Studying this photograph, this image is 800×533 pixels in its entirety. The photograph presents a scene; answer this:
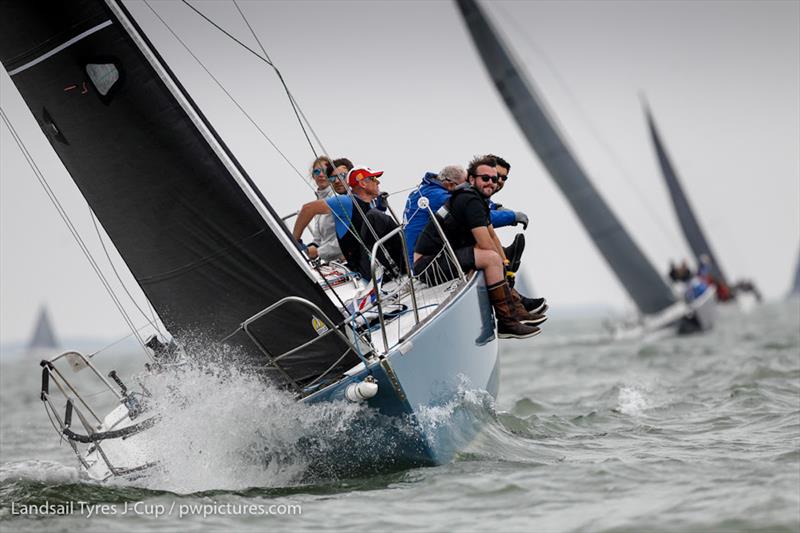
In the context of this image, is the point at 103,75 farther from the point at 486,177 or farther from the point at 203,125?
the point at 486,177

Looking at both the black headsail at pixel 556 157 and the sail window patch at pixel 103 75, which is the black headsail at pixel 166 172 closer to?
the sail window patch at pixel 103 75

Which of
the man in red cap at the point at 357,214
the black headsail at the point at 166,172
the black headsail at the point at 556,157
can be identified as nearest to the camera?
the black headsail at the point at 166,172

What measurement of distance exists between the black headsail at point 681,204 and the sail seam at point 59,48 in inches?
1281

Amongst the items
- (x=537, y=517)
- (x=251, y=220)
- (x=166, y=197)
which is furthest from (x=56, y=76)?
(x=537, y=517)

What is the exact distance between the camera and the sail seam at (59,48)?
545 centimetres

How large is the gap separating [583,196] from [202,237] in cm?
1790

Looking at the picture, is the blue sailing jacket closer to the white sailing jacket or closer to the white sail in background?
the white sailing jacket

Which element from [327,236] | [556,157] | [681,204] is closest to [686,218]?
[681,204]

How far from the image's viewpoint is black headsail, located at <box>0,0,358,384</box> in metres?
5.41

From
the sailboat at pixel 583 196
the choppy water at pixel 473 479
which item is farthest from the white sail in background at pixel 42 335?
the choppy water at pixel 473 479

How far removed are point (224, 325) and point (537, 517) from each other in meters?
2.18

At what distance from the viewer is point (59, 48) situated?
219 inches

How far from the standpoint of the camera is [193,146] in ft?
17.8

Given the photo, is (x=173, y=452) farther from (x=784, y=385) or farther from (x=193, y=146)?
(x=784, y=385)
